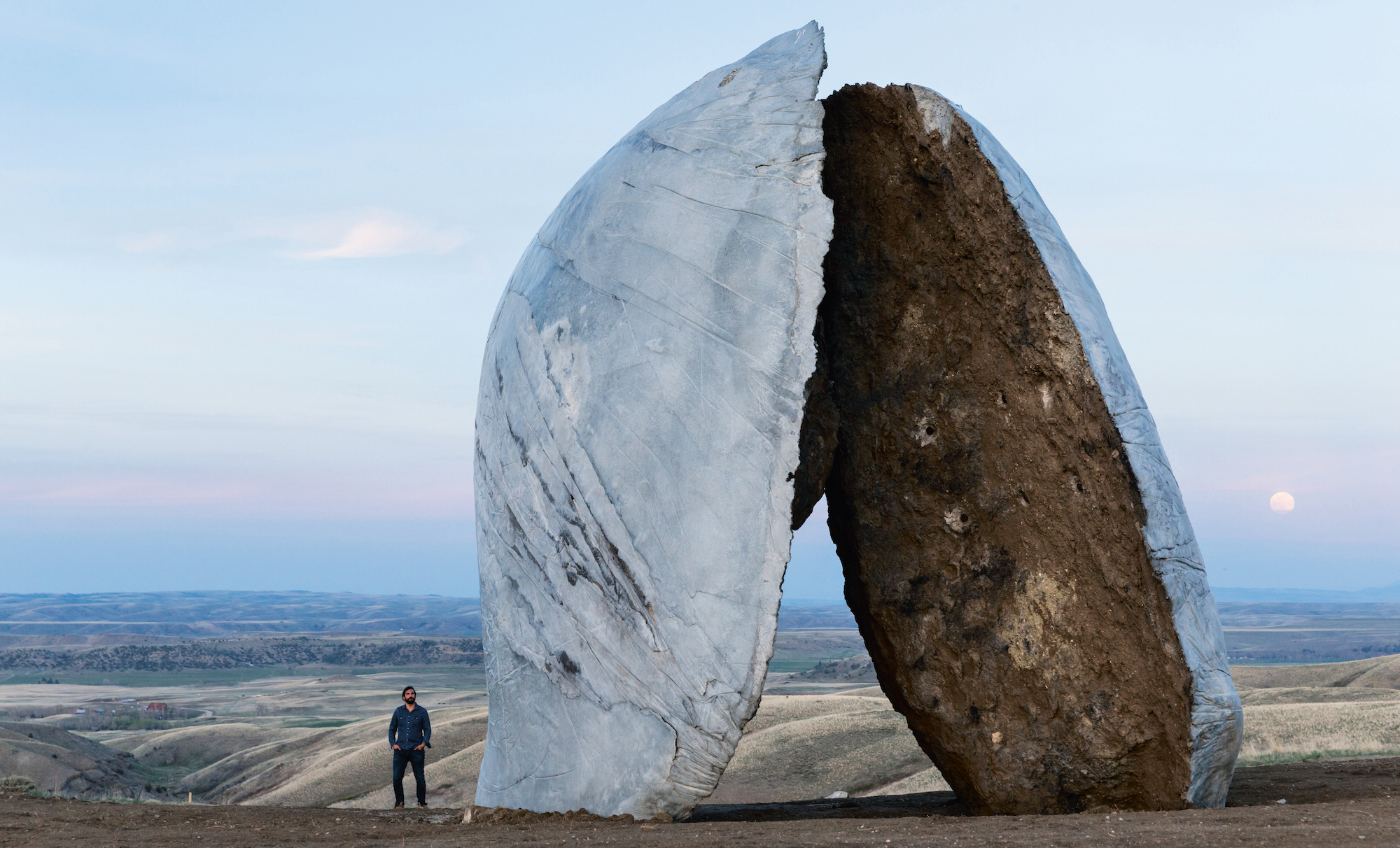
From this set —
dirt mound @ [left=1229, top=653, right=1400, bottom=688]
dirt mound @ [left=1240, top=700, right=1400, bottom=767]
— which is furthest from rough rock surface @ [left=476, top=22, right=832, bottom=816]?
dirt mound @ [left=1229, top=653, right=1400, bottom=688]

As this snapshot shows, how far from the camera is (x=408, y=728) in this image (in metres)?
11.5

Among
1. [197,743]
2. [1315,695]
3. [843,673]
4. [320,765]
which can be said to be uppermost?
[1315,695]

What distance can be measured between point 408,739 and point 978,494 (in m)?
6.22

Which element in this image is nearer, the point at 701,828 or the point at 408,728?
the point at 701,828

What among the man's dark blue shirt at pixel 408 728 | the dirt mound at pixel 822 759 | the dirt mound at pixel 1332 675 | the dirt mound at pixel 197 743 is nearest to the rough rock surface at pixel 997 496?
the man's dark blue shirt at pixel 408 728

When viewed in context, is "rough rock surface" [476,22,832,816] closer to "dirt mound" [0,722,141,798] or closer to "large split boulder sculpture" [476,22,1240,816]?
"large split boulder sculpture" [476,22,1240,816]

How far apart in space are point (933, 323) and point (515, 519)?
3.50 meters

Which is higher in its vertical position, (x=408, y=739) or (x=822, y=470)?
(x=822, y=470)

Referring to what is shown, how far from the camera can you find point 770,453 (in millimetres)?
6871

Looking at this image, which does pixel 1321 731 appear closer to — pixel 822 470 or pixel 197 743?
pixel 822 470

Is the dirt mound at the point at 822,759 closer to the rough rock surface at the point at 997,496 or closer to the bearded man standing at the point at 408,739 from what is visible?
the bearded man standing at the point at 408,739

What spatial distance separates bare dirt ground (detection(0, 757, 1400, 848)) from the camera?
19.6ft

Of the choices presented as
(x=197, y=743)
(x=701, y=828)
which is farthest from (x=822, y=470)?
(x=197, y=743)

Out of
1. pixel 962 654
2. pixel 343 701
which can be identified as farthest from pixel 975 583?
pixel 343 701
